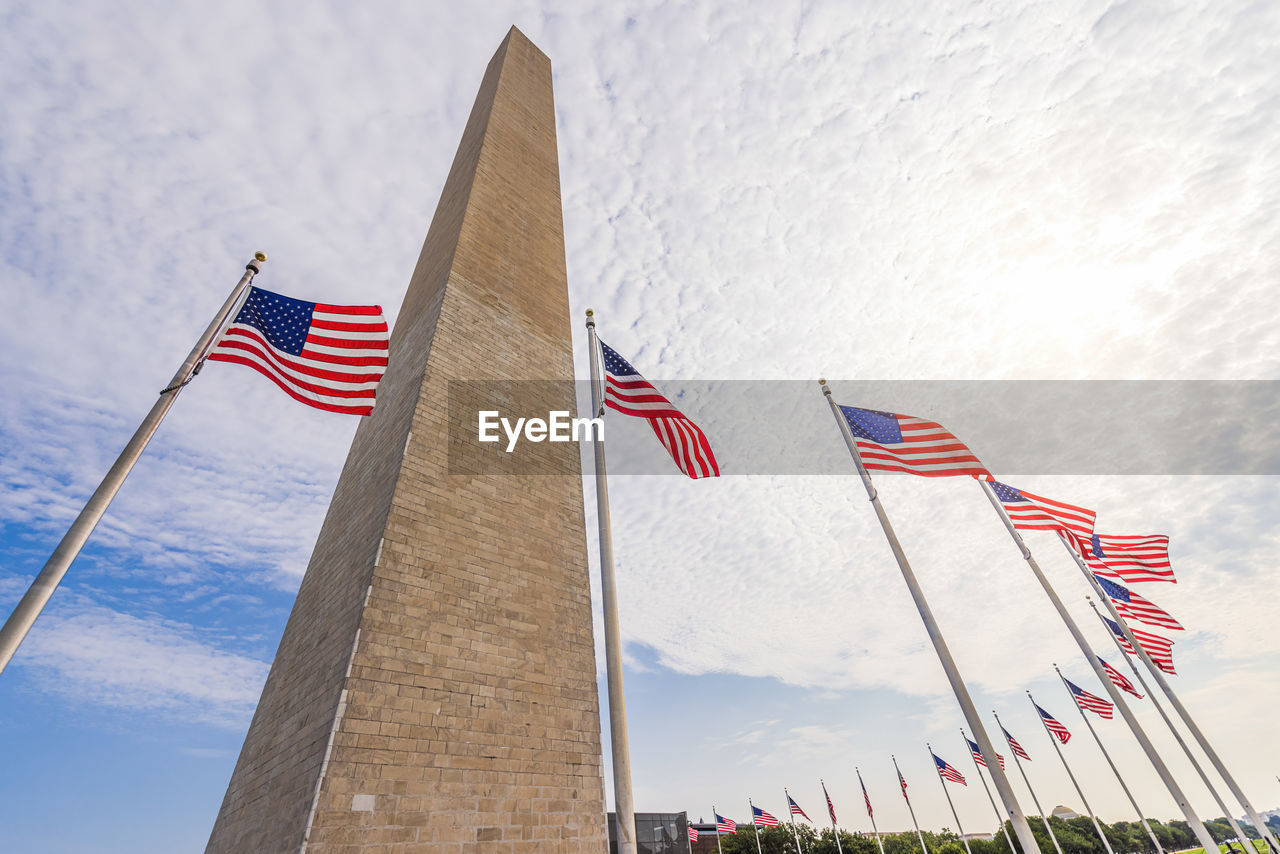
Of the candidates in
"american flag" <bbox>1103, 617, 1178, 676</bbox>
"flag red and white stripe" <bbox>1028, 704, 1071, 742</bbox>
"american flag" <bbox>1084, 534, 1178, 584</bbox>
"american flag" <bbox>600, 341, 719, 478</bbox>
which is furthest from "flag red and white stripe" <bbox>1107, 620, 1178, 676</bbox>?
"american flag" <bbox>600, 341, 719, 478</bbox>

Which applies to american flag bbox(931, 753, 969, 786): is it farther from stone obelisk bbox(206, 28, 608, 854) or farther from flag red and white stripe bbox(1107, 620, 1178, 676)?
stone obelisk bbox(206, 28, 608, 854)

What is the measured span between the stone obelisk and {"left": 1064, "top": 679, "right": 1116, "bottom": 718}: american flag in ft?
82.3

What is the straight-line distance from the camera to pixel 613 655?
7.63 meters

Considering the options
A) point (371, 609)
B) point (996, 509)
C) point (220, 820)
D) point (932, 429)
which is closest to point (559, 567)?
point (371, 609)

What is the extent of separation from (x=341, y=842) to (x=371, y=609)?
8.69 ft

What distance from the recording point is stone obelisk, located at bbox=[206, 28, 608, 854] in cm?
733

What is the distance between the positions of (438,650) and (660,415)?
4.81 meters

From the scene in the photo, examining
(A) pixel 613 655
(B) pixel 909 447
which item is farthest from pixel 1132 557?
(A) pixel 613 655

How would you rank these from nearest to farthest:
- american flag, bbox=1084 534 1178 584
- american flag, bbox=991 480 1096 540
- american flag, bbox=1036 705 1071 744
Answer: american flag, bbox=991 480 1096 540 < american flag, bbox=1084 534 1178 584 < american flag, bbox=1036 705 1071 744

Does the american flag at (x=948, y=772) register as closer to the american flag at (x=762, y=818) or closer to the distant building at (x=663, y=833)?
the american flag at (x=762, y=818)

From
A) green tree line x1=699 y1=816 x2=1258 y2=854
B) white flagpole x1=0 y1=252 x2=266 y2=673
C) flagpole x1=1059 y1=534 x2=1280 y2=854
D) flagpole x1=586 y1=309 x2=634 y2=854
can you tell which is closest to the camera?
white flagpole x1=0 y1=252 x2=266 y2=673

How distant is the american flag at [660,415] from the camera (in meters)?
9.62

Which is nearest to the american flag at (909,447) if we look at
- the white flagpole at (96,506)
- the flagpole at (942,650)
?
the flagpole at (942,650)

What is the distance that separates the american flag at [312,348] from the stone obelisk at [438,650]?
2600 mm
